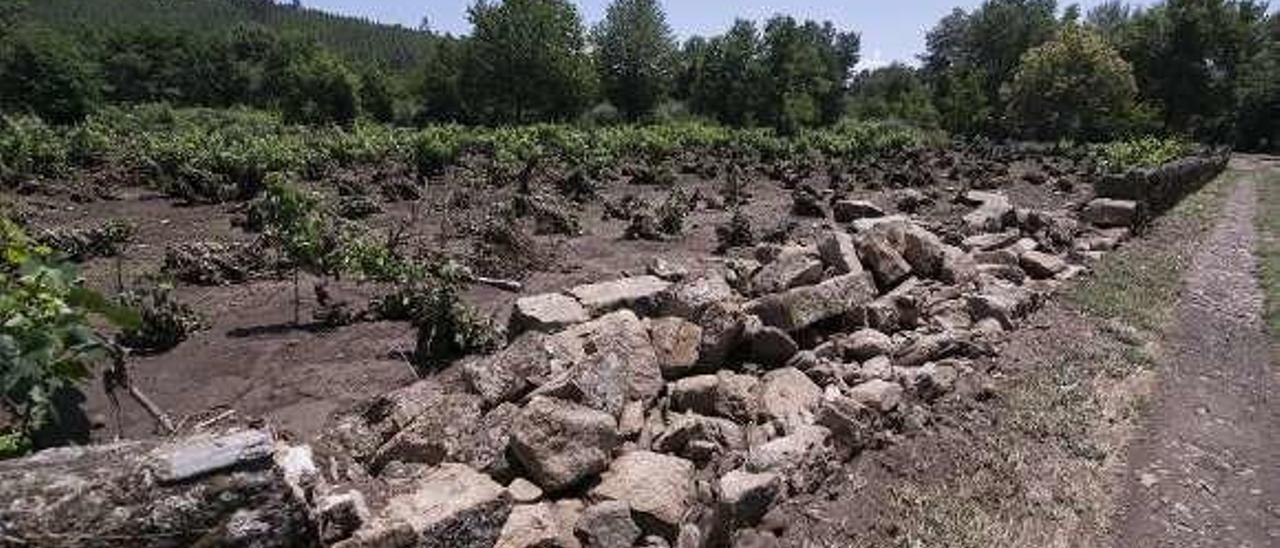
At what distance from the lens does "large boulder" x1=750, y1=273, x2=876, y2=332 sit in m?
8.31

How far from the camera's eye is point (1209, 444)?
7676 mm

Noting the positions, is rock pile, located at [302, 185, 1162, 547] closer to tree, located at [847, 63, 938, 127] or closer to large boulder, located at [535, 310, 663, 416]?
large boulder, located at [535, 310, 663, 416]

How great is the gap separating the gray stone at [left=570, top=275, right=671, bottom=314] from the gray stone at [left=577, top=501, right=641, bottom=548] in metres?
3.09

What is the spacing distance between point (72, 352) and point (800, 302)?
18.6ft

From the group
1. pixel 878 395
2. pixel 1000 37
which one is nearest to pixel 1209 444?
pixel 878 395

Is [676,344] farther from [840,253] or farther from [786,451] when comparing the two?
[840,253]

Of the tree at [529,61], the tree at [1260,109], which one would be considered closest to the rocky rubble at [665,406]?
the tree at [529,61]

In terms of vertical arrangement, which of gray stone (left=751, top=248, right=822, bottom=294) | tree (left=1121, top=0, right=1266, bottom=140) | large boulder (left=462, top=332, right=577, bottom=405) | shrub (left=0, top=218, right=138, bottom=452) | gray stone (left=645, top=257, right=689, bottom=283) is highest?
tree (left=1121, top=0, right=1266, bottom=140)

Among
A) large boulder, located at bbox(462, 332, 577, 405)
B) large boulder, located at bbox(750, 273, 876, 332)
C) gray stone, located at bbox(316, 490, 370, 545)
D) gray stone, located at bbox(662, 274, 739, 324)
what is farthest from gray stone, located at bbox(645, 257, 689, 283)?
gray stone, located at bbox(316, 490, 370, 545)

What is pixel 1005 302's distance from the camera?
10062mm

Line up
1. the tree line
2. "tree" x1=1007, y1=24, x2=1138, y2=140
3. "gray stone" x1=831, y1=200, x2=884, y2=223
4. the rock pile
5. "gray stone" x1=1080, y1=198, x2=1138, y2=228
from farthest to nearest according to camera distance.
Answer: the tree line < "tree" x1=1007, y1=24, x2=1138, y2=140 < "gray stone" x1=1080, y1=198, x2=1138, y2=228 < "gray stone" x1=831, y1=200, x2=884, y2=223 < the rock pile

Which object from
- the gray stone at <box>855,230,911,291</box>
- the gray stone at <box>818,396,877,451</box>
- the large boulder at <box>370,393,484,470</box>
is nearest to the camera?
the large boulder at <box>370,393,484,470</box>

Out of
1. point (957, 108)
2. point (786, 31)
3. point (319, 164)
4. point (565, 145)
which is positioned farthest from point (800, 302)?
point (786, 31)

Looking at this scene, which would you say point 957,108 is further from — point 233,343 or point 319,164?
point 233,343
